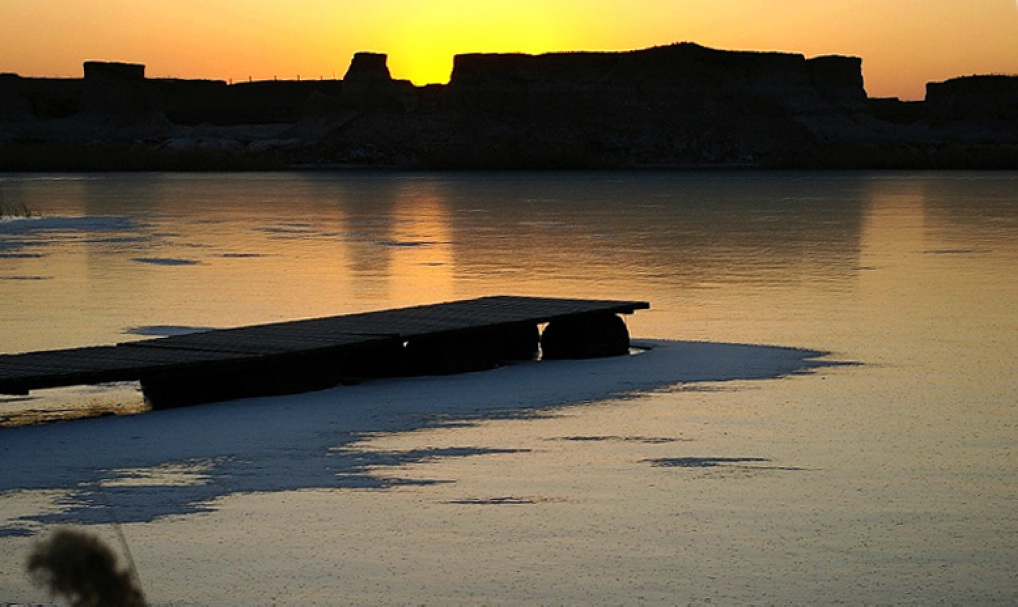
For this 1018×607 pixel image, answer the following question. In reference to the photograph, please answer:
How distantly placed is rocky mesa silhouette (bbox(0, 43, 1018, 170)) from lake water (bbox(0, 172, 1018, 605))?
4281 inches

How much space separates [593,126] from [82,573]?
139 m

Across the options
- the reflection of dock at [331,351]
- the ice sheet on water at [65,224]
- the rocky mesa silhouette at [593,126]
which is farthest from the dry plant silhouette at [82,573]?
the rocky mesa silhouette at [593,126]

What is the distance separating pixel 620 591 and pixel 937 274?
13.1 metres

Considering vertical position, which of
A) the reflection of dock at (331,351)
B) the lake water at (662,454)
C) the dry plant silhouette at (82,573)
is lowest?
the lake water at (662,454)

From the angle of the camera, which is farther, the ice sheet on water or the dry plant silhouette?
the ice sheet on water

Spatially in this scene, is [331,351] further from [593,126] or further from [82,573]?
[593,126]

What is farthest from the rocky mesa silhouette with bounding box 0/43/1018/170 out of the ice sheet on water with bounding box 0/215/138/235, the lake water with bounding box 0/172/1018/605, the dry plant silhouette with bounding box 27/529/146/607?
the dry plant silhouette with bounding box 27/529/146/607

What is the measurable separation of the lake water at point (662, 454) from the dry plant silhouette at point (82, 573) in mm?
3214

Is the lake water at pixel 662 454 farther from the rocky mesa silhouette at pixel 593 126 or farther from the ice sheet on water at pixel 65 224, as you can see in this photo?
the rocky mesa silhouette at pixel 593 126

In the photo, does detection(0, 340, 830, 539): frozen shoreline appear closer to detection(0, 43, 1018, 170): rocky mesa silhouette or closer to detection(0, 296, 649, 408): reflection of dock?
detection(0, 296, 649, 408): reflection of dock

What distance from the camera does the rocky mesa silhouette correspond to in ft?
436

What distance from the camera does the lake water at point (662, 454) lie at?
198 inches

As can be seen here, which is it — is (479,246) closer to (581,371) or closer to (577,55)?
(581,371)

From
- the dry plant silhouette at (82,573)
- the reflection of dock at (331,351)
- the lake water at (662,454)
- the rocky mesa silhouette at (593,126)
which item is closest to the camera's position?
the dry plant silhouette at (82,573)
